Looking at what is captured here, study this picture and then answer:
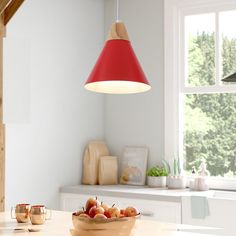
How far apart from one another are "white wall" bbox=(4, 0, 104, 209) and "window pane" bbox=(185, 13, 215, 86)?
3.50 feet

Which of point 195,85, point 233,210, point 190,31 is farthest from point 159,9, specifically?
point 233,210

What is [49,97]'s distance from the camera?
5.37 meters

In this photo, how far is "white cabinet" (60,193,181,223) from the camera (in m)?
4.76

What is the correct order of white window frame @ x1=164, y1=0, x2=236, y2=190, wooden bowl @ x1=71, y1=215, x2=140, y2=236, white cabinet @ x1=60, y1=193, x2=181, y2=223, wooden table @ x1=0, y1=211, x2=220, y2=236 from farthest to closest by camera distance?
1. white window frame @ x1=164, y1=0, x2=236, y2=190
2. white cabinet @ x1=60, y1=193, x2=181, y2=223
3. wooden table @ x1=0, y1=211, x2=220, y2=236
4. wooden bowl @ x1=71, y1=215, x2=140, y2=236

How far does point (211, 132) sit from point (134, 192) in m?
1.03

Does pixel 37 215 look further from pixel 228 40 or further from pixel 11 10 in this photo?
pixel 228 40

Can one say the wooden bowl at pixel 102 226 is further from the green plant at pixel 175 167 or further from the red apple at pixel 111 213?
the green plant at pixel 175 167

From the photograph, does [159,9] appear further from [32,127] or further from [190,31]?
[32,127]

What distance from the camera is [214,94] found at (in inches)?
213

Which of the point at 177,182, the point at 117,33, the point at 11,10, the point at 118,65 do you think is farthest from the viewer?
the point at 177,182

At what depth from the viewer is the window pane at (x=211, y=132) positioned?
5309mm

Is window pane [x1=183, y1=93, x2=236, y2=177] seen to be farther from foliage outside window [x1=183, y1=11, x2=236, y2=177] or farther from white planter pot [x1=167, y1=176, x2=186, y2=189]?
white planter pot [x1=167, y1=176, x2=186, y2=189]

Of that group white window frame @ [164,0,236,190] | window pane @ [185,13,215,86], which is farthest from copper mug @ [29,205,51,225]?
window pane @ [185,13,215,86]

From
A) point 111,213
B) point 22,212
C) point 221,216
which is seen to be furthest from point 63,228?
point 221,216
